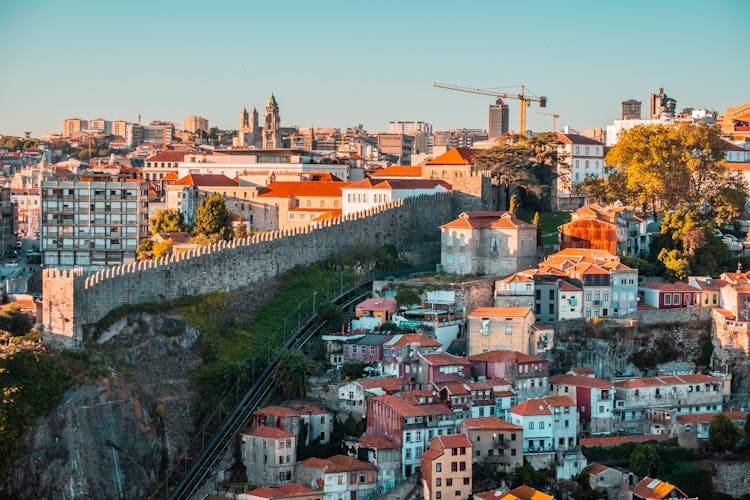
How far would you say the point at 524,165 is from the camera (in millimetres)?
60469

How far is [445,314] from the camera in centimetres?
4753

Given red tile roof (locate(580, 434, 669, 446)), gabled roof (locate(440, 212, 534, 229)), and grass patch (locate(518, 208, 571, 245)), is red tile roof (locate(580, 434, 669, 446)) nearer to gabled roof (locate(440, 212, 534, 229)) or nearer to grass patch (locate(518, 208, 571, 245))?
gabled roof (locate(440, 212, 534, 229))

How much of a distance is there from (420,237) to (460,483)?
17858mm

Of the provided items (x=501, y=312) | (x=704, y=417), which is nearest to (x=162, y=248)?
(x=501, y=312)

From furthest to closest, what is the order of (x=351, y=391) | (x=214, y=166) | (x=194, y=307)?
(x=214, y=166), (x=194, y=307), (x=351, y=391)

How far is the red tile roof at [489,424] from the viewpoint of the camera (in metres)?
40.8

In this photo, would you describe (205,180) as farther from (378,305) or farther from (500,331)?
(500,331)

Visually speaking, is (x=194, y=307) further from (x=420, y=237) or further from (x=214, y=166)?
(x=214, y=166)

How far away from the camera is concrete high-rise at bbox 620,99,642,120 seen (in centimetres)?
10991

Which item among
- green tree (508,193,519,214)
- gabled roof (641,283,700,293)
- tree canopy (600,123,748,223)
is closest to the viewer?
gabled roof (641,283,700,293)

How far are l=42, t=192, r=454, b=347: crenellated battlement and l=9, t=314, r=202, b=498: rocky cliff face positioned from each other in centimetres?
99

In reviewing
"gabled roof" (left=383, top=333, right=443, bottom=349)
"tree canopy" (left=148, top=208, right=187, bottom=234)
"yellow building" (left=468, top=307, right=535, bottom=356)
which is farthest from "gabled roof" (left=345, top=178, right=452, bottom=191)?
"gabled roof" (left=383, top=333, right=443, bottom=349)

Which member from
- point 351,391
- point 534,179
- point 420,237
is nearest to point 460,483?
point 351,391

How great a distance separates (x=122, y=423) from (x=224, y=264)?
8254 mm
